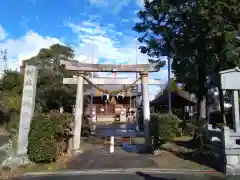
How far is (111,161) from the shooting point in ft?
32.4

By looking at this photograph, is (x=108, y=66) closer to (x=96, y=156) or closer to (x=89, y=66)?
(x=89, y=66)

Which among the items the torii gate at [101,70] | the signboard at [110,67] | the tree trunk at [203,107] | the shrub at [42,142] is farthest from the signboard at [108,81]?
the shrub at [42,142]

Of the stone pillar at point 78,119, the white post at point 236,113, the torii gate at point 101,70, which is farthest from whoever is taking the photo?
the torii gate at point 101,70

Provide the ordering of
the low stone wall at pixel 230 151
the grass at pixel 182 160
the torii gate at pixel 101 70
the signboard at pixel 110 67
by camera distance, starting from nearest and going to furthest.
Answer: the low stone wall at pixel 230 151 < the grass at pixel 182 160 < the torii gate at pixel 101 70 < the signboard at pixel 110 67

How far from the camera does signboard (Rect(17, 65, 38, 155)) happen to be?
352 inches

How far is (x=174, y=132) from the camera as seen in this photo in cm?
1070

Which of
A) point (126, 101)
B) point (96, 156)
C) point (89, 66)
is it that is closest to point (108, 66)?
point (89, 66)

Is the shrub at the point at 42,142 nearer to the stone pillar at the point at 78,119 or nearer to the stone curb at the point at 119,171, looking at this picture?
the stone curb at the point at 119,171

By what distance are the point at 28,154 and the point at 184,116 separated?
2042 cm

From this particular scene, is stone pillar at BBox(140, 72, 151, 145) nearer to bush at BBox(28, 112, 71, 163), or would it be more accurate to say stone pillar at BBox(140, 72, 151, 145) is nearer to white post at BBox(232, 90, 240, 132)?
bush at BBox(28, 112, 71, 163)

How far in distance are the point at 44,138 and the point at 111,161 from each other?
2.65 metres

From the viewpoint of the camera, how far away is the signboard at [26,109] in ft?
29.4

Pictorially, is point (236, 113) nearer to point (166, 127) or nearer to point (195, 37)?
point (166, 127)

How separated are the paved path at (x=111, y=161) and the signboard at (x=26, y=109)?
5.80 feet
